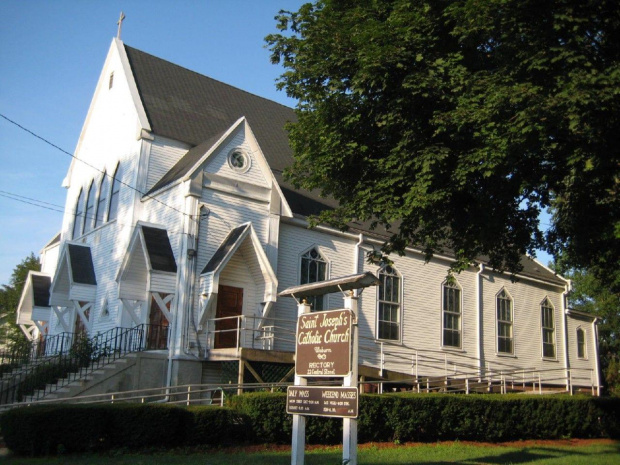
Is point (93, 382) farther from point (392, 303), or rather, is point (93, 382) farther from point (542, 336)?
point (542, 336)

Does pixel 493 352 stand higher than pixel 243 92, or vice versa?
pixel 243 92

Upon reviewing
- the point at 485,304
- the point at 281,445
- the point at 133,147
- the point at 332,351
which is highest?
the point at 133,147

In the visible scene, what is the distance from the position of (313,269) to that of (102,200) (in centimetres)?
890

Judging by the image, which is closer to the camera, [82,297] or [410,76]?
[410,76]

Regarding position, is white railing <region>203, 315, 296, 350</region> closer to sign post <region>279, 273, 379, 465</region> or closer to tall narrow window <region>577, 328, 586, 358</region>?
sign post <region>279, 273, 379, 465</region>

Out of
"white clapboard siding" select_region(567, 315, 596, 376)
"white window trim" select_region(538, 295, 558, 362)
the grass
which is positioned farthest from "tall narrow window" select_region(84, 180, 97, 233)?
"white clapboard siding" select_region(567, 315, 596, 376)

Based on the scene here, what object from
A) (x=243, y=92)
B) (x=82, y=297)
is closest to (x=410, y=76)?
(x=82, y=297)

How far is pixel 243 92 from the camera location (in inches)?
1186

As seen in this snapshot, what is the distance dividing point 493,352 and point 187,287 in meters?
16.1

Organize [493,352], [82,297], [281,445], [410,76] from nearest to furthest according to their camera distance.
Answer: [410,76] → [281,445] → [82,297] → [493,352]

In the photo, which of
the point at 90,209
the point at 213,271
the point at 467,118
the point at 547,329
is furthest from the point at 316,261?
the point at 547,329

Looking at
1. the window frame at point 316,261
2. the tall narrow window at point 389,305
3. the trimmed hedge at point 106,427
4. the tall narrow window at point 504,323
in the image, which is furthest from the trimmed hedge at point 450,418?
the tall narrow window at point 504,323

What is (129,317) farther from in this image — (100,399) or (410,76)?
(410,76)

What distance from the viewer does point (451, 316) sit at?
28375 mm
